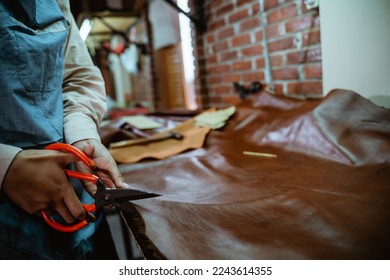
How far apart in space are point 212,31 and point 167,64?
1.52 meters

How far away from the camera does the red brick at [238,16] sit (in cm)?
165

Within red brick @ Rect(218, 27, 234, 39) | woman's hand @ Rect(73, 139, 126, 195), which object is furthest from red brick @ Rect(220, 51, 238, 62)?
woman's hand @ Rect(73, 139, 126, 195)

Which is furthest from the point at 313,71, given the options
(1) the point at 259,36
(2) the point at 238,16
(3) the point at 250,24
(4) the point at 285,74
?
(2) the point at 238,16

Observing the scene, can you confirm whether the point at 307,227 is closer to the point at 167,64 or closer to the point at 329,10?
the point at 329,10

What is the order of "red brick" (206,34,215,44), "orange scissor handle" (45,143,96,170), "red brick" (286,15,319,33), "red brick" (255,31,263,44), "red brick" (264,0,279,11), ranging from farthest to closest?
"red brick" (206,34,215,44) → "red brick" (255,31,263,44) → "red brick" (264,0,279,11) → "red brick" (286,15,319,33) → "orange scissor handle" (45,143,96,170)

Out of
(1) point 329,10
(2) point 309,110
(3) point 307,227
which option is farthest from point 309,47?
(3) point 307,227

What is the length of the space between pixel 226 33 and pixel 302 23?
2.26ft

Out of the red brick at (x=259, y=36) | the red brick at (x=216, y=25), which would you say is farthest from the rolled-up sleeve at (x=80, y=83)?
the red brick at (x=216, y=25)

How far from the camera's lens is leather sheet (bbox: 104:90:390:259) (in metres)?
0.47

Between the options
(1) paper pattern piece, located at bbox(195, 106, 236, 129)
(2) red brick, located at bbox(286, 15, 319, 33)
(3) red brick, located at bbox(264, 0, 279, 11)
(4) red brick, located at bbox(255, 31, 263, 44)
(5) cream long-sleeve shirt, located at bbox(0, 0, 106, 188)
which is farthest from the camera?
(4) red brick, located at bbox(255, 31, 263, 44)

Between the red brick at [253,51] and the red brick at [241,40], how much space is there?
0.04 metres

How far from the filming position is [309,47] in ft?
4.09

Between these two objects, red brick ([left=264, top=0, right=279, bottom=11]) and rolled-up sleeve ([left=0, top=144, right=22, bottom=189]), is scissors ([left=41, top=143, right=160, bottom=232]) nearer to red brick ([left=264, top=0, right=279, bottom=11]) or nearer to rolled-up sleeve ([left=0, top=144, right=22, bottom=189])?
rolled-up sleeve ([left=0, top=144, right=22, bottom=189])
